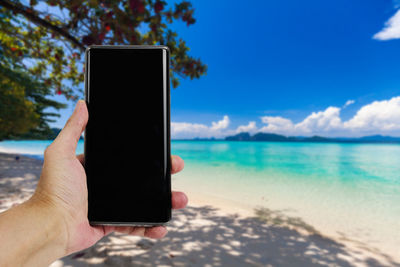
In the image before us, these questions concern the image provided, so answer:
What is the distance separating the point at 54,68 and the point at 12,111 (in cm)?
832

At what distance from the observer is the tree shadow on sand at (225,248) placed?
2359 millimetres

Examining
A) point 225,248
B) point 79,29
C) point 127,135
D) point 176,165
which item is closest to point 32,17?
point 79,29

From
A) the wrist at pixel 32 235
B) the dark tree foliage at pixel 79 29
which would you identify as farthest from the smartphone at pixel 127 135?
the dark tree foliage at pixel 79 29

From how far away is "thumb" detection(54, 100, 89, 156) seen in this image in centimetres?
102

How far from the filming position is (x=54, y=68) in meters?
4.15

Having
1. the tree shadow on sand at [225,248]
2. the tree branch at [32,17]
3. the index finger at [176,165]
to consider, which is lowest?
the tree shadow on sand at [225,248]

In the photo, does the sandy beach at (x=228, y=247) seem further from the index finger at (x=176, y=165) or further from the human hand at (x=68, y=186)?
the index finger at (x=176, y=165)

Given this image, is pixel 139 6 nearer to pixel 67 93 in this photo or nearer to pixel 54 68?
pixel 54 68

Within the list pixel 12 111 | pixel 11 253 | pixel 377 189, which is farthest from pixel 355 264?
pixel 12 111

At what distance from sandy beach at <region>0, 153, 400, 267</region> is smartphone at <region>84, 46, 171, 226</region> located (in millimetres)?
1744

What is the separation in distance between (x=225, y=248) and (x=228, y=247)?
66 mm

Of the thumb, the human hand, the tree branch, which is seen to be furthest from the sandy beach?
the tree branch

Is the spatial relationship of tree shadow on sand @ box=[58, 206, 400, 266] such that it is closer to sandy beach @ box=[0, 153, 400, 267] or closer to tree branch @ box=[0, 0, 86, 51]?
sandy beach @ box=[0, 153, 400, 267]

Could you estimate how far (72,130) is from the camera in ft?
3.38
